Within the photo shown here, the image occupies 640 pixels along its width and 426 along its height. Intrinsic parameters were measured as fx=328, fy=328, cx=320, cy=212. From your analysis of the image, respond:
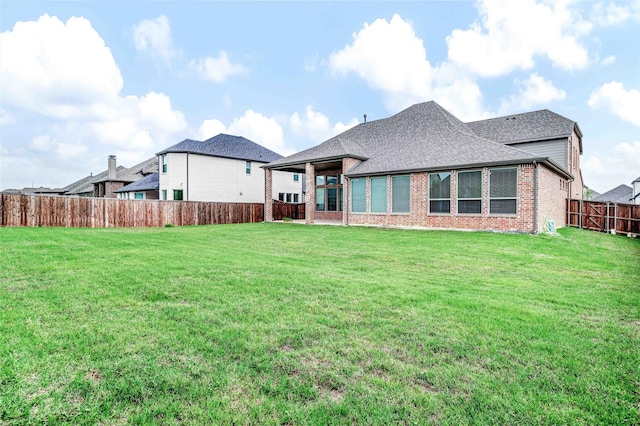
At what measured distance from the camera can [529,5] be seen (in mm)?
13055

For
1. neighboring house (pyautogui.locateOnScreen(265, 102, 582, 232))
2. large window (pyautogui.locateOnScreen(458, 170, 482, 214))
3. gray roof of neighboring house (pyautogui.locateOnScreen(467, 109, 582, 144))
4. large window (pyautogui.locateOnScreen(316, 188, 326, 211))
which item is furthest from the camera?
large window (pyautogui.locateOnScreen(316, 188, 326, 211))

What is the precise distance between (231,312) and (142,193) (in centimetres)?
3249

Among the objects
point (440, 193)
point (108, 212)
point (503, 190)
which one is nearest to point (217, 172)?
point (108, 212)

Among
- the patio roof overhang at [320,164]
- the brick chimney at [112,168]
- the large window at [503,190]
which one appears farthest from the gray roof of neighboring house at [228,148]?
the large window at [503,190]

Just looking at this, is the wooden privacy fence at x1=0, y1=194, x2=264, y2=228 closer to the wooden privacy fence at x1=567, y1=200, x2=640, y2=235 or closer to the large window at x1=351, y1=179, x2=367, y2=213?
the large window at x1=351, y1=179, x2=367, y2=213

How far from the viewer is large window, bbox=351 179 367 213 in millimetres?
17984

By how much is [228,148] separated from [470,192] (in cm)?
2114

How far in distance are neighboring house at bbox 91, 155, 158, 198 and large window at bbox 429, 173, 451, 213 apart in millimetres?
32175

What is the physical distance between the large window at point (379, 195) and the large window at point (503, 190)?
5.01 metres

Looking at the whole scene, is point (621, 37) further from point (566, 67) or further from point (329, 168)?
point (329, 168)

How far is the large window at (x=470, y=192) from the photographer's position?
14242mm

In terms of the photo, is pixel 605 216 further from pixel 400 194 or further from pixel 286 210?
pixel 286 210

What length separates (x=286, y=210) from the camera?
88.0 ft

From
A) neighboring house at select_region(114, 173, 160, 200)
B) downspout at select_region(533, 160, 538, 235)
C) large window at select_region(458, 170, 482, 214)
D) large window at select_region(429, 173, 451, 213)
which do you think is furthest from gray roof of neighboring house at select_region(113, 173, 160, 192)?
downspout at select_region(533, 160, 538, 235)
